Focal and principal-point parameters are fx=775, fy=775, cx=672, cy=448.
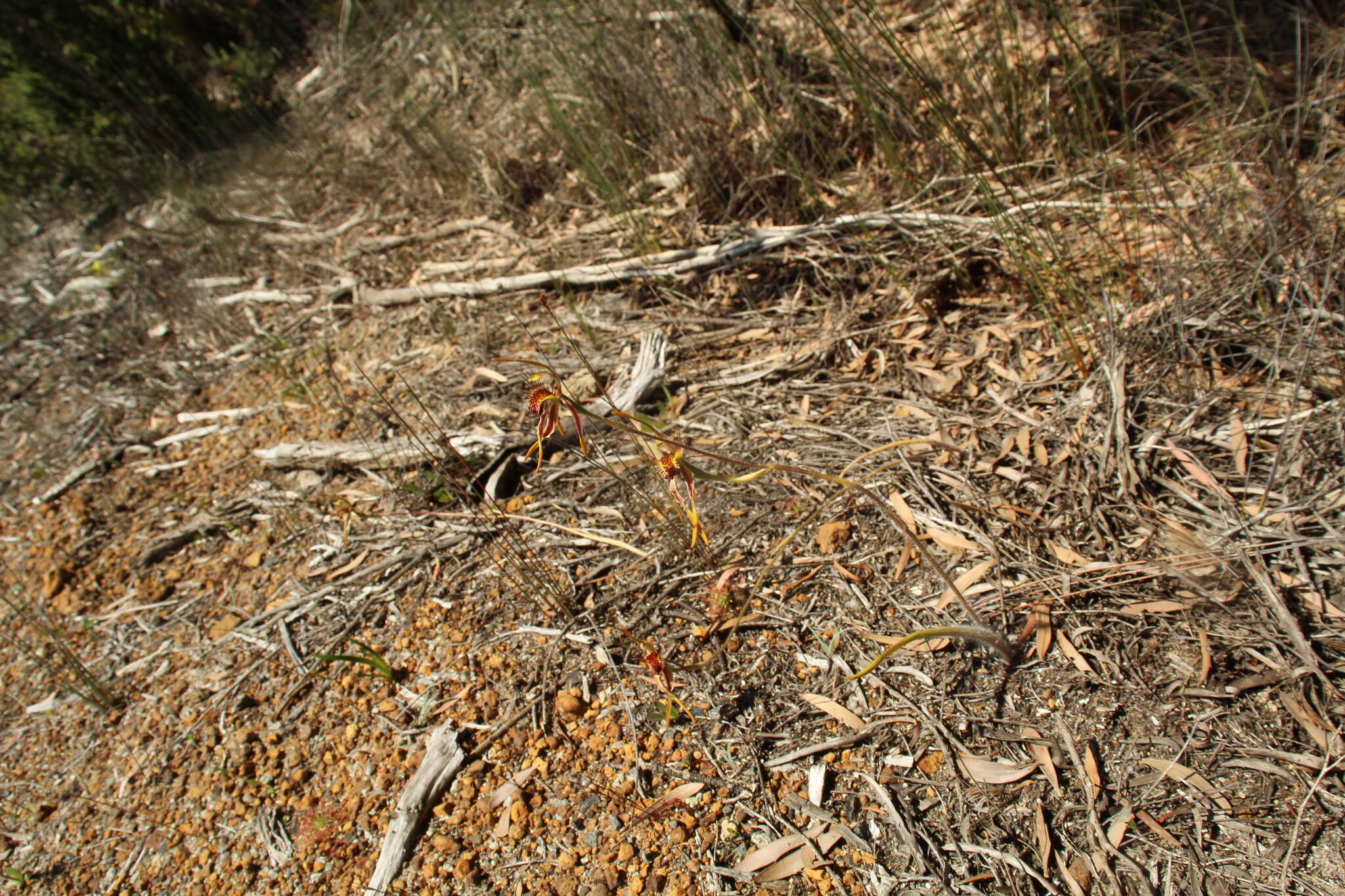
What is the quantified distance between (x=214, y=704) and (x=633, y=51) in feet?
9.61

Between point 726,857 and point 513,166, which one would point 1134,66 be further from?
point 726,857

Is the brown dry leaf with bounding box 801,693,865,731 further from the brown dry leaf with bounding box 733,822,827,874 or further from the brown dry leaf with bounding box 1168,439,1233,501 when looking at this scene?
the brown dry leaf with bounding box 1168,439,1233,501

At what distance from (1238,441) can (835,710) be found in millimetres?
1095

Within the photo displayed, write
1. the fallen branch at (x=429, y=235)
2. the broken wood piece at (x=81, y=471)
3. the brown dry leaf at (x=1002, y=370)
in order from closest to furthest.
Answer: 1. the brown dry leaf at (x=1002, y=370)
2. the broken wood piece at (x=81, y=471)
3. the fallen branch at (x=429, y=235)

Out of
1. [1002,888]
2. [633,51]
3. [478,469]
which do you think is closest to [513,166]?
[633,51]

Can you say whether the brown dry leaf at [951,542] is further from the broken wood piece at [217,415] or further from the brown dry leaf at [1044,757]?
the broken wood piece at [217,415]

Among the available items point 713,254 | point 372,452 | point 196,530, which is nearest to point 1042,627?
point 713,254

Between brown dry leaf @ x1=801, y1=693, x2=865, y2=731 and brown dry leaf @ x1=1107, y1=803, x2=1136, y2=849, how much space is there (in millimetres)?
→ 449

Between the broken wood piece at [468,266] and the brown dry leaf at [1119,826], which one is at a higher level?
the broken wood piece at [468,266]

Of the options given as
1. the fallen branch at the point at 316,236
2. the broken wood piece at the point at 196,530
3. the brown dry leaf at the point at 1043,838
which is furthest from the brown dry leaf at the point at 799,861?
the fallen branch at the point at 316,236

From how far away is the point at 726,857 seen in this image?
1.46m

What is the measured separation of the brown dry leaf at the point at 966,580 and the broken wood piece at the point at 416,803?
3.69 ft

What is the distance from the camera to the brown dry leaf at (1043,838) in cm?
132

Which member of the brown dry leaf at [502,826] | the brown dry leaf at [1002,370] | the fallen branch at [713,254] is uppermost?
the fallen branch at [713,254]
